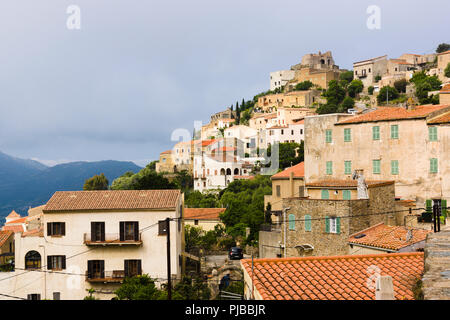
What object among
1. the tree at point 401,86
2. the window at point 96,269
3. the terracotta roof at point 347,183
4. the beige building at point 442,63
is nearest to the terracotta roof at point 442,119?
the terracotta roof at point 347,183

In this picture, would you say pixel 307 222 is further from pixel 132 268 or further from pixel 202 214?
pixel 202 214

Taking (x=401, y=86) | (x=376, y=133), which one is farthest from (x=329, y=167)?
(x=401, y=86)

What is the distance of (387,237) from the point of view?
67.7 feet

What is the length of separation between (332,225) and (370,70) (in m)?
109

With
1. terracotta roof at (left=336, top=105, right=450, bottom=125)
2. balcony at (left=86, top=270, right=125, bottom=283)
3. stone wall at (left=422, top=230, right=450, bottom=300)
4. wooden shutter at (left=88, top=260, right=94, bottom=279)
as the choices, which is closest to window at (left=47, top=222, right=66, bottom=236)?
wooden shutter at (left=88, top=260, right=94, bottom=279)

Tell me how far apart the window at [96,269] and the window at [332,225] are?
12898 mm

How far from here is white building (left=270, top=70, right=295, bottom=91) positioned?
502 ft

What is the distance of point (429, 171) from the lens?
1059 inches

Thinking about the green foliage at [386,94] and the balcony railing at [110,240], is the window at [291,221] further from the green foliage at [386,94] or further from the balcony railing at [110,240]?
the green foliage at [386,94]

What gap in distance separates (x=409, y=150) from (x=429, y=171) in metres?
1.64

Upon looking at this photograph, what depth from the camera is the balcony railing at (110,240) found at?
26.6 meters

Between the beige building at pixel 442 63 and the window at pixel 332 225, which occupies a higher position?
the beige building at pixel 442 63
